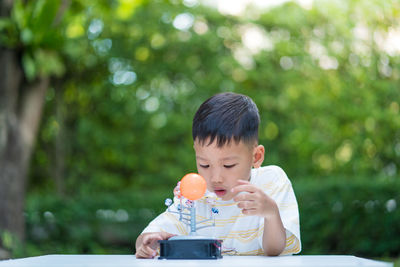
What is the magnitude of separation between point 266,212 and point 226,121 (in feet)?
1.26

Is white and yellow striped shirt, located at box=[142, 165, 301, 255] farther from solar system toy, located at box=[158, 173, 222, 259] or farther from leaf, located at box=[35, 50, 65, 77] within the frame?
leaf, located at box=[35, 50, 65, 77]

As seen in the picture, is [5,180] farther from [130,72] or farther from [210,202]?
[210,202]

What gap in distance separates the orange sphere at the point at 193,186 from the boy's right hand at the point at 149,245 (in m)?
0.26

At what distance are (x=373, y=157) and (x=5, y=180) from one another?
222 inches

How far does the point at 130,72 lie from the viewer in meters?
9.38

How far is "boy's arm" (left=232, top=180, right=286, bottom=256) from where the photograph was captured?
182cm

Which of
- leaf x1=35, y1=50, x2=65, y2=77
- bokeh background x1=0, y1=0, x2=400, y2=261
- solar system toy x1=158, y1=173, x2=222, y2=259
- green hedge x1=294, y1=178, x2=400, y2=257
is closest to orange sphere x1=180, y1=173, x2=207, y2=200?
solar system toy x1=158, y1=173, x2=222, y2=259

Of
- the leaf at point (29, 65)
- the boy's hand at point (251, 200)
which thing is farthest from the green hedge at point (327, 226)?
the boy's hand at point (251, 200)

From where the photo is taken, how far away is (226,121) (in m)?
2.10

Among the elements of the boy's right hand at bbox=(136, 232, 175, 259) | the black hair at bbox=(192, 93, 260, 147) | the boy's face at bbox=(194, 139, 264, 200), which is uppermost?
the black hair at bbox=(192, 93, 260, 147)

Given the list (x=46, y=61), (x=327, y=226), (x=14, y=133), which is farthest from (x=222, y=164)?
(x=327, y=226)

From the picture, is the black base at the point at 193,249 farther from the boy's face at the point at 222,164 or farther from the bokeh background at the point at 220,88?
the bokeh background at the point at 220,88

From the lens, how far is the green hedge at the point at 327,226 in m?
7.12

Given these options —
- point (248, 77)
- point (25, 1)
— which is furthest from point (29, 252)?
point (248, 77)
